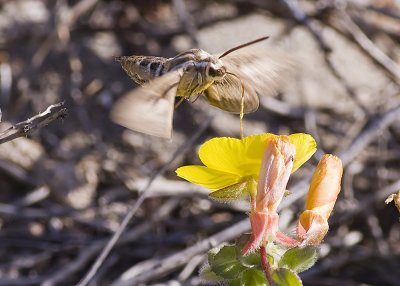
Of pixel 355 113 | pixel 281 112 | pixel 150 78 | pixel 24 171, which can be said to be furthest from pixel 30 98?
pixel 150 78

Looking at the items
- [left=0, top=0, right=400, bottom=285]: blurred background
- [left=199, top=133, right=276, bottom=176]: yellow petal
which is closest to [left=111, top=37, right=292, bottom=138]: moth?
[left=199, top=133, right=276, bottom=176]: yellow petal

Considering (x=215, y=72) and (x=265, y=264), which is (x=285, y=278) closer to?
(x=265, y=264)

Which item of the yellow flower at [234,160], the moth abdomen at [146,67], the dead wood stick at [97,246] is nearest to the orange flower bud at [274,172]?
the yellow flower at [234,160]

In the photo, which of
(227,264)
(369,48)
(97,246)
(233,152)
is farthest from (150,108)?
(369,48)

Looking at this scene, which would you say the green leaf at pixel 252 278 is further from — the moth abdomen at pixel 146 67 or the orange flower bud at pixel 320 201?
the moth abdomen at pixel 146 67

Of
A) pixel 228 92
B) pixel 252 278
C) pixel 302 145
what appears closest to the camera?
pixel 252 278

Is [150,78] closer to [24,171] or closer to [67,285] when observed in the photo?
[67,285]
